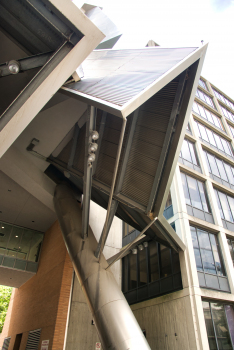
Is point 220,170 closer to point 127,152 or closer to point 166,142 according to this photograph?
point 166,142

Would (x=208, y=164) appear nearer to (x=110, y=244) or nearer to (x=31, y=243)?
(x=110, y=244)

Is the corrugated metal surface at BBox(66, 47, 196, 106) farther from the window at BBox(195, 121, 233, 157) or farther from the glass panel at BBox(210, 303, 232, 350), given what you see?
the window at BBox(195, 121, 233, 157)

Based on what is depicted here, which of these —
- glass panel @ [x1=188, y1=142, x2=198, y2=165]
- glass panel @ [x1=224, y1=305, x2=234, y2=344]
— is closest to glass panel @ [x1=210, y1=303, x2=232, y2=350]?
glass panel @ [x1=224, y1=305, x2=234, y2=344]

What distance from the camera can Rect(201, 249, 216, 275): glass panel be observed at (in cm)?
1312

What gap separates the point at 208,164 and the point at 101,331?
15.4 meters

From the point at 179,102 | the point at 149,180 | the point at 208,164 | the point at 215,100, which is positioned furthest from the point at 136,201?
the point at 215,100

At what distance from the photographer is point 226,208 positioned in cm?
1752

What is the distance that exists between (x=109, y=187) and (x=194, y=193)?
8112 millimetres

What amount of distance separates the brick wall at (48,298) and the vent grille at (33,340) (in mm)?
306

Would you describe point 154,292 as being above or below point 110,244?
below

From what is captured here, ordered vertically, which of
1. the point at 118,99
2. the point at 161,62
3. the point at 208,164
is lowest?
the point at 118,99

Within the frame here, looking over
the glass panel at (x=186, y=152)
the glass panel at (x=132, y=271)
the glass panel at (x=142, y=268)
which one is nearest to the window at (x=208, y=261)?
the glass panel at (x=142, y=268)

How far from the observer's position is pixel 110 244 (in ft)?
55.5

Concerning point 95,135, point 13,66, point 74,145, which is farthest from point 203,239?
point 13,66
